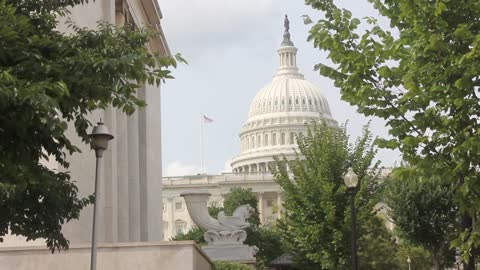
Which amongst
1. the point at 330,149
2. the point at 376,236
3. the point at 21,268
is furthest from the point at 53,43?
the point at 376,236

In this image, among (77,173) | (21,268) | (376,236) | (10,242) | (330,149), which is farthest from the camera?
(376,236)

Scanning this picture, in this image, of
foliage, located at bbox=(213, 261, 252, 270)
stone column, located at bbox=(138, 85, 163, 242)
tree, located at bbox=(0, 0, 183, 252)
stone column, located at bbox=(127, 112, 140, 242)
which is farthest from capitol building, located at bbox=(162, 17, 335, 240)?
tree, located at bbox=(0, 0, 183, 252)

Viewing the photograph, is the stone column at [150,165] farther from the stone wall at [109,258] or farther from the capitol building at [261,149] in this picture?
the capitol building at [261,149]

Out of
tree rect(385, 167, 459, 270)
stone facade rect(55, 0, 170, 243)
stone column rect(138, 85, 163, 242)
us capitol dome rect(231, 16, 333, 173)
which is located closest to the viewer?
stone facade rect(55, 0, 170, 243)

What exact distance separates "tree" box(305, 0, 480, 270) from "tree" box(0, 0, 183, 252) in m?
4.20

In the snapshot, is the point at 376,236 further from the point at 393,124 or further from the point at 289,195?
the point at 393,124

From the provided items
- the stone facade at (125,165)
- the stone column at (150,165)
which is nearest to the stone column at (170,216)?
the stone column at (150,165)

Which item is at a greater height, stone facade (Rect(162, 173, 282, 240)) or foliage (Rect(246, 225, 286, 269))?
stone facade (Rect(162, 173, 282, 240))

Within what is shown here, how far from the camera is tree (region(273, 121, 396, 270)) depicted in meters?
35.0

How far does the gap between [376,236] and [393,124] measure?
89.2ft

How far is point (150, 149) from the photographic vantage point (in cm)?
4362

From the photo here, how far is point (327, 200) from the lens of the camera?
1388 inches

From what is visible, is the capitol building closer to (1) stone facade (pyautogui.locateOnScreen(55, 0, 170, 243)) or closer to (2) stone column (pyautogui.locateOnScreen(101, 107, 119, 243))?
(1) stone facade (pyautogui.locateOnScreen(55, 0, 170, 243))

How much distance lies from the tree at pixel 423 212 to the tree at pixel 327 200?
405 cm
